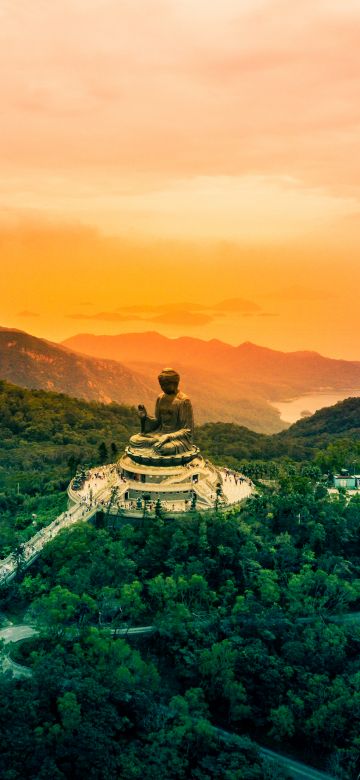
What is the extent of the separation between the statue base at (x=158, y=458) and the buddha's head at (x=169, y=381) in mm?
2898

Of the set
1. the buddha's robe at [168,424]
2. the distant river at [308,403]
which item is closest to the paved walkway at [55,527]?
the buddha's robe at [168,424]

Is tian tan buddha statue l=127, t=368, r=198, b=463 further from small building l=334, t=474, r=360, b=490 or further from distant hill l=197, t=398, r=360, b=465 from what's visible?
distant hill l=197, t=398, r=360, b=465

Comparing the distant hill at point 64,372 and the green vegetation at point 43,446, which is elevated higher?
the distant hill at point 64,372

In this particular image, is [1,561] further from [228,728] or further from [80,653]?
[228,728]

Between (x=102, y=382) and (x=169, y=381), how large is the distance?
205 feet

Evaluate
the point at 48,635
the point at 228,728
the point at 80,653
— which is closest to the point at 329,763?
the point at 228,728

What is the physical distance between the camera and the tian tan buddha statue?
108 ft

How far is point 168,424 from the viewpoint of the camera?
3416 centimetres

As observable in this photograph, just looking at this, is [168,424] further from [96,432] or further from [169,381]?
[96,432]

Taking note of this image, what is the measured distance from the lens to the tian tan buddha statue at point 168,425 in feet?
108

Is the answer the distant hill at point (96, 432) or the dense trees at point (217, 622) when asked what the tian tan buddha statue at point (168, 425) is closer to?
the dense trees at point (217, 622)

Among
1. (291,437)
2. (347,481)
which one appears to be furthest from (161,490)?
→ (291,437)

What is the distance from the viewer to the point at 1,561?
1093 inches

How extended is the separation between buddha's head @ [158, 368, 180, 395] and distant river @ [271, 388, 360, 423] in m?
62.1
